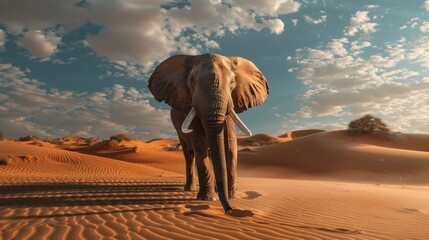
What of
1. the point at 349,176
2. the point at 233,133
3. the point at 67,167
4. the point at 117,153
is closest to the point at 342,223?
the point at 233,133

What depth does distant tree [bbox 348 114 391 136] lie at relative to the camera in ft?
86.4

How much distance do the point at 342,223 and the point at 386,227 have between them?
612mm

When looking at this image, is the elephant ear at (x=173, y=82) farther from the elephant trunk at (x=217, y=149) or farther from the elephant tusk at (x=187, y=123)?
the elephant trunk at (x=217, y=149)

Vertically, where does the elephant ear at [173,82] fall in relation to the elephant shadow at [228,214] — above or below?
above

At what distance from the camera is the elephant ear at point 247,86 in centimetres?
720

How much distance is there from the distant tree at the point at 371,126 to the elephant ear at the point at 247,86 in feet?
69.4

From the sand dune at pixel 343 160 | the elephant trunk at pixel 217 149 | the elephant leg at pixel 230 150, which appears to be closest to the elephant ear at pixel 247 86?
the elephant leg at pixel 230 150

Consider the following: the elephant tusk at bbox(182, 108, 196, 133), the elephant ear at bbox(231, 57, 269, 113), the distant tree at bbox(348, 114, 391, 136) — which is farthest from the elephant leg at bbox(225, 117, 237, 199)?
the distant tree at bbox(348, 114, 391, 136)

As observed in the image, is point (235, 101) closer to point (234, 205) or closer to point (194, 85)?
point (194, 85)

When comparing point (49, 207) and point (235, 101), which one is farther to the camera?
point (235, 101)

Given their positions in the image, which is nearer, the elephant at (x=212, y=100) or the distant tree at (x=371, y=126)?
the elephant at (x=212, y=100)

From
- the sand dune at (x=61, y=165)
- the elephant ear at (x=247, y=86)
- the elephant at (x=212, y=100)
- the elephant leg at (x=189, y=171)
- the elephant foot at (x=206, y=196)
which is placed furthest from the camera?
the sand dune at (x=61, y=165)

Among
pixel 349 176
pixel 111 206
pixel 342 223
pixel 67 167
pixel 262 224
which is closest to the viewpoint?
pixel 262 224

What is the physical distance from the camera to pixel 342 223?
16.7 feet
